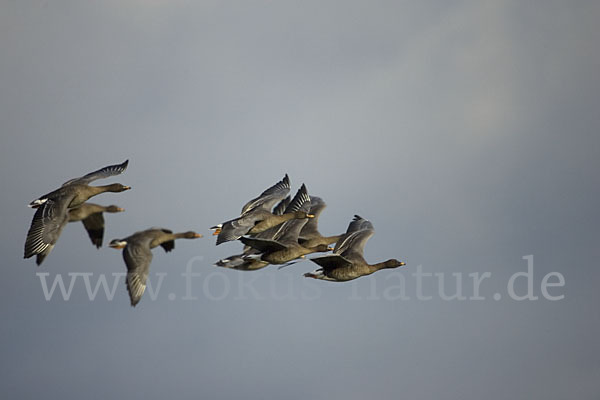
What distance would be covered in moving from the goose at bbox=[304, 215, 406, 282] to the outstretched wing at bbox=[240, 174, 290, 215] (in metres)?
3.03

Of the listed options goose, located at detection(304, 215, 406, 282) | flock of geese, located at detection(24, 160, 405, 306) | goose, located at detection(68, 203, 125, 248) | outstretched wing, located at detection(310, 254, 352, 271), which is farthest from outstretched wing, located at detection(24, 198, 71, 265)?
outstretched wing, located at detection(310, 254, 352, 271)

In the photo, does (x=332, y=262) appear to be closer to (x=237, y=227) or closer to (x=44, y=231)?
(x=237, y=227)

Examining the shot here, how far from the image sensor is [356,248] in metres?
38.9

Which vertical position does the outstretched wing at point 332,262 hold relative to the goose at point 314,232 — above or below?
below

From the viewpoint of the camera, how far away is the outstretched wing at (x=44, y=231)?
33203 millimetres

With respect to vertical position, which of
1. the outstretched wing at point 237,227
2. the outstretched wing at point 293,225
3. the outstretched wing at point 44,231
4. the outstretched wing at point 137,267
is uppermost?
the outstretched wing at point 293,225

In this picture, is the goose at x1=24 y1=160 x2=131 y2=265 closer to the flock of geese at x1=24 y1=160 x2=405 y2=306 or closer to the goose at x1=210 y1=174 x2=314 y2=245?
the flock of geese at x1=24 y1=160 x2=405 y2=306

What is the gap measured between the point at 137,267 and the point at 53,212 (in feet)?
16.3

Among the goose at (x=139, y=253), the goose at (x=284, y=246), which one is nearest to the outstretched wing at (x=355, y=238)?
the goose at (x=284, y=246)

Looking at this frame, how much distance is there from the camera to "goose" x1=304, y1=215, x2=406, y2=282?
118ft

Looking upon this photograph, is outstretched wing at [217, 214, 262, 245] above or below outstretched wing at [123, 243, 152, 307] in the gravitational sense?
above

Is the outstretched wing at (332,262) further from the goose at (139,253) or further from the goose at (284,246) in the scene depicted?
the goose at (139,253)

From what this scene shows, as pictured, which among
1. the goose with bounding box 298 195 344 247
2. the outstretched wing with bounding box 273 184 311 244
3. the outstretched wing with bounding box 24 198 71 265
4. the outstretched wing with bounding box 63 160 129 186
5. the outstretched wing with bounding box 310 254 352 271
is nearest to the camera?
the outstretched wing with bounding box 24 198 71 265

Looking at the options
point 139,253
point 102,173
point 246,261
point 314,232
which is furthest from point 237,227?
point 314,232
